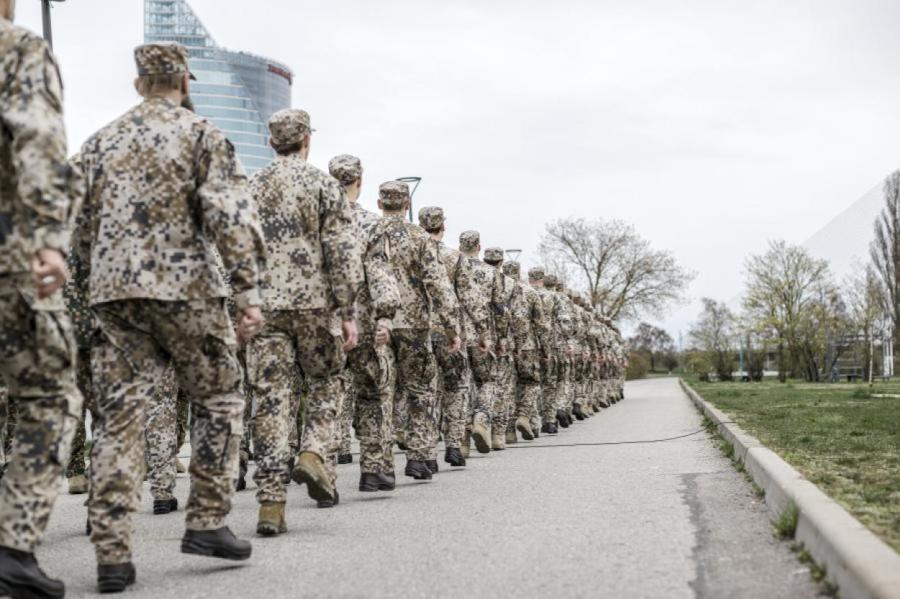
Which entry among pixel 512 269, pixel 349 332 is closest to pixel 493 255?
pixel 512 269

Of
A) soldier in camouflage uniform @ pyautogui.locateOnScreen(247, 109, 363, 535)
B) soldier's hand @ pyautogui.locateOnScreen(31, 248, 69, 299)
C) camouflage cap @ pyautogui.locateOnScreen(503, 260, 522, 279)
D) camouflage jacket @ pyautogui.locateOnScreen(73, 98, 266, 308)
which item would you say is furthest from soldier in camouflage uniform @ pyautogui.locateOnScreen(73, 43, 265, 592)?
camouflage cap @ pyautogui.locateOnScreen(503, 260, 522, 279)

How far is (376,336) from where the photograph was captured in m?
7.33

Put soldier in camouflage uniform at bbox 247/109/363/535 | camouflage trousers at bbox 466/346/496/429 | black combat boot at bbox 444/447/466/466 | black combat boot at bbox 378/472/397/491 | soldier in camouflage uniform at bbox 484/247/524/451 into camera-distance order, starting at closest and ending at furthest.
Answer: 1. soldier in camouflage uniform at bbox 247/109/363/535
2. black combat boot at bbox 378/472/397/491
3. black combat boot at bbox 444/447/466/466
4. camouflage trousers at bbox 466/346/496/429
5. soldier in camouflage uniform at bbox 484/247/524/451

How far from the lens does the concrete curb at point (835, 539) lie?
3691 millimetres

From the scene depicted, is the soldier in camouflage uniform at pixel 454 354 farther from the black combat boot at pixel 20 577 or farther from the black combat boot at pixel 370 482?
the black combat boot at pixel 20 577

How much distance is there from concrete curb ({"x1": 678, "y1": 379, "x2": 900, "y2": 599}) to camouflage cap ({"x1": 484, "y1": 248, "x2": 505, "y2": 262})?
6.14 metres

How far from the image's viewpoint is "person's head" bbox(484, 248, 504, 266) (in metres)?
13.1

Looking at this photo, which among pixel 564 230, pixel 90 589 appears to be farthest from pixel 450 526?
pixel 564 230

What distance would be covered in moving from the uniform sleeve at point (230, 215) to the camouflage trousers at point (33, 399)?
89 cm

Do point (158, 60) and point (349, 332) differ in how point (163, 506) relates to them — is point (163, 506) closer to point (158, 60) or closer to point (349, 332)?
point (349, 332)

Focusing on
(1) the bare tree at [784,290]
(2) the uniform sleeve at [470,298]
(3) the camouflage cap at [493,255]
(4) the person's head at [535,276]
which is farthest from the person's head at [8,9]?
(1) the bare tree at [784,290]

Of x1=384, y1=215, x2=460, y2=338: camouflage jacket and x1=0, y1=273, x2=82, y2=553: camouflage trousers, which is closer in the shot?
x1=0, y1=273, x2=82, y2=553: camouflage trousers

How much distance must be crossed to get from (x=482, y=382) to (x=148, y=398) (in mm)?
6954

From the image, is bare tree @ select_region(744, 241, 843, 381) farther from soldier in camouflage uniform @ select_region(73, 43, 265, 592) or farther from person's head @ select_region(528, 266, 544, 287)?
soldier in camouflage uniform @ select_region(73, 43, 265, 592)
